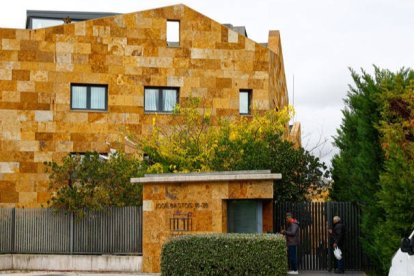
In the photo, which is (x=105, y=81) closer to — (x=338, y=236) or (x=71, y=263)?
(x=71, y=263)

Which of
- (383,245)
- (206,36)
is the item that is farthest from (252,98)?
(383,245)

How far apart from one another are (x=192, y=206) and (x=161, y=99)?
1528 cm

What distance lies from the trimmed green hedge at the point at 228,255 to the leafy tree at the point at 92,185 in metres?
7.55

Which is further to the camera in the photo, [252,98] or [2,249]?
[252,98]

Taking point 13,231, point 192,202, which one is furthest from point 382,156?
point 13,231

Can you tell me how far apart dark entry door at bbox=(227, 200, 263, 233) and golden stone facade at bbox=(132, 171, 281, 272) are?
21cm

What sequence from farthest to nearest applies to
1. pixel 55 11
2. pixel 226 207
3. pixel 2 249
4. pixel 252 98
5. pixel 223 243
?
pixel 55 11, pixel 252 98, pixel 2 249, pixel 226 207, pixel 223 243

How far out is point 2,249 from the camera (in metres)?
30.7

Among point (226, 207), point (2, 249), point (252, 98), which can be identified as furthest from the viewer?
point (252, 98)

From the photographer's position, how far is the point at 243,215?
2678 cm

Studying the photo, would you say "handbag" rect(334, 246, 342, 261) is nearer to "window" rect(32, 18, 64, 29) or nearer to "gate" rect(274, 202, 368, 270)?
"gate" rect(274, 202, 368, 270)

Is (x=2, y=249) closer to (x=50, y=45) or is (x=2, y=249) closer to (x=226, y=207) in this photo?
(x=226, y=207)

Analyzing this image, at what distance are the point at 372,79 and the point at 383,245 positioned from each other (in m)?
4.97

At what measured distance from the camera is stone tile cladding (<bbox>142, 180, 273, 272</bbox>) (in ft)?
86.8
